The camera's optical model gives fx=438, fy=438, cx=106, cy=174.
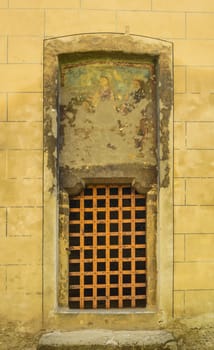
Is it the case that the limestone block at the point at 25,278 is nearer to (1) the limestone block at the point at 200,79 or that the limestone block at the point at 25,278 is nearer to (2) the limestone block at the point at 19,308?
(2) the limestone block at the point at 19,308

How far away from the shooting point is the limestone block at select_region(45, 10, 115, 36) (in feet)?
16.0

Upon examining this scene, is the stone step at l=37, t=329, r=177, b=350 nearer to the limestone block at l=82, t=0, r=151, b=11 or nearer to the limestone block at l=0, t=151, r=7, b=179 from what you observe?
the limestone block at l=0, t=151, r=7, b=179

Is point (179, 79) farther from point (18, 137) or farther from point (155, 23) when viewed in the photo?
point (18, 137)

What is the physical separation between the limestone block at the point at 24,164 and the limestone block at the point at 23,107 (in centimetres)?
38

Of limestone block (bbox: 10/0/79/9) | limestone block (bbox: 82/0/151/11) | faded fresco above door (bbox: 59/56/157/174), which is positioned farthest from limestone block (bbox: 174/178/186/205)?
limestone block (bbox: 10/0/79/9)

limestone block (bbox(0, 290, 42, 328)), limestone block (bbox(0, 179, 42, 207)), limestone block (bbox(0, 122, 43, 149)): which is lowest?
limestone block (bbox(0, 290, 42, 328))

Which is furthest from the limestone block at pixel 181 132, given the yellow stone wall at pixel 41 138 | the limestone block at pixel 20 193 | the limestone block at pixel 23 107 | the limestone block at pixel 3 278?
the limestone block at pixel 3 278

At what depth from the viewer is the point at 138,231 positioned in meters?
5.08

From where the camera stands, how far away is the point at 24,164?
4.87m

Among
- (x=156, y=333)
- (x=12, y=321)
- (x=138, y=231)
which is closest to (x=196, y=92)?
(x=138, y=231)

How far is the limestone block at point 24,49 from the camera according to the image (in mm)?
4859

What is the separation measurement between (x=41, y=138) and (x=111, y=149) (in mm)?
811

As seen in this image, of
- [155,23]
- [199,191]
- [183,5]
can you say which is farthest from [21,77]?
[199,191]

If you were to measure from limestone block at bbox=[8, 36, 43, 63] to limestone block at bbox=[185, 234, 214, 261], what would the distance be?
2.63 m
